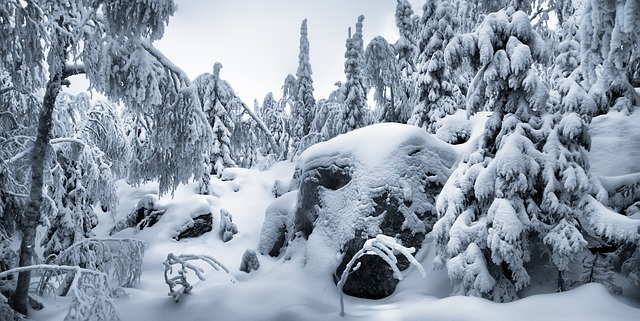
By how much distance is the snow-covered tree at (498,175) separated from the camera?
6.46 metres

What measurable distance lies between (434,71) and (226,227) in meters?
11.5

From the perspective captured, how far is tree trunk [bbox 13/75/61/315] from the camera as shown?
6105 millimetres

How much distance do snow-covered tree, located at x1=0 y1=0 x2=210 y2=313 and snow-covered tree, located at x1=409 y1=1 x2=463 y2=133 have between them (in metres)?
12.2

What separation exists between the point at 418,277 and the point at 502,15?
19.5 ft

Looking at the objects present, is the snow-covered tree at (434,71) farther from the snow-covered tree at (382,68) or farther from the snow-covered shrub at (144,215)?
the snow-covered shrub at (144,215)

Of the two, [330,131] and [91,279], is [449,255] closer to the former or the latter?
[91,279]

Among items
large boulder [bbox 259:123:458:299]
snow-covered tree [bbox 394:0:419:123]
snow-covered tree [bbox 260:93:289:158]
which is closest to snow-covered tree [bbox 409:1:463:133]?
snow-covered tree [bbox 394:0:419:123]

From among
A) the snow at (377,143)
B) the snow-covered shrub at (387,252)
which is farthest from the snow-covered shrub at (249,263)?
the snow-covered shrub at (387,252)

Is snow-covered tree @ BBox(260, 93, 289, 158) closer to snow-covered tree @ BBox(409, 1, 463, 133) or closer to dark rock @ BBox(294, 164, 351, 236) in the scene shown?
snow-covered tree @ BBox(409, 1, 463, 133)

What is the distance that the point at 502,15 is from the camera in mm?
7508

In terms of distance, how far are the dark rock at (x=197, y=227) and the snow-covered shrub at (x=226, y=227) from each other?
0.84 meters

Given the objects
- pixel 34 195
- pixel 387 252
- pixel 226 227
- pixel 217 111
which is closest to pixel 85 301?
pixel 34 195

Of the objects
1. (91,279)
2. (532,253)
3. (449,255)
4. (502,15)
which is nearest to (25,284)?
(91,279)

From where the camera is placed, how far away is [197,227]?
16500 mm
